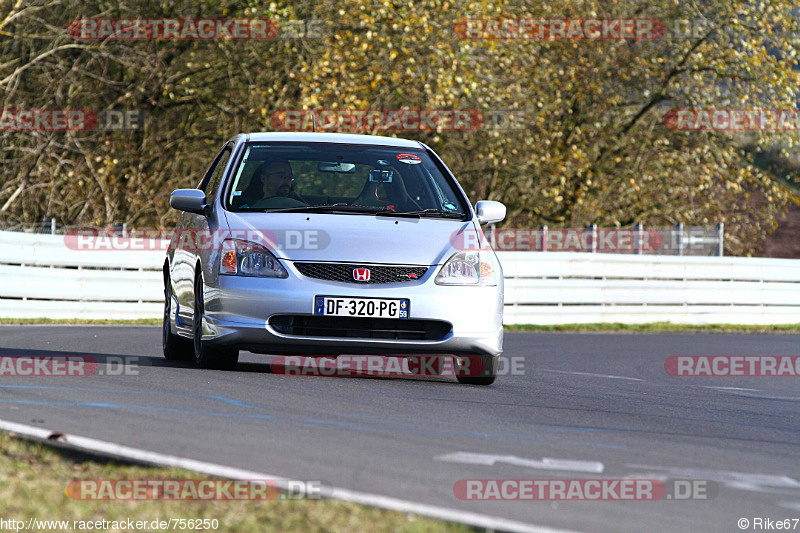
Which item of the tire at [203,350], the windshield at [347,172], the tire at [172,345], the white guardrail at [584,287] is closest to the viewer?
the tire at [203,350]

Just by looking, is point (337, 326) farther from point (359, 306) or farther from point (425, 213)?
point (425, 213)

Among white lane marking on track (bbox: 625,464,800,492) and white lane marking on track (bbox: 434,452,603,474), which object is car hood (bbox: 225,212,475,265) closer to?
white lane marking on track (bbox: 434,452,603,474)

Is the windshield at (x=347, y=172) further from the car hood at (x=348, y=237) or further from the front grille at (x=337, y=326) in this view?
the front grille at (x=337, y=326)

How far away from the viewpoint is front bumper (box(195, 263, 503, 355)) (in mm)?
8539

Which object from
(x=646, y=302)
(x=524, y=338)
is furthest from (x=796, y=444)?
(x=646, y=302)

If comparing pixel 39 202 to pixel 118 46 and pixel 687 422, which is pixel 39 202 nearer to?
pixel 118 46

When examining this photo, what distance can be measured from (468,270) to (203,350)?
192 centimetres

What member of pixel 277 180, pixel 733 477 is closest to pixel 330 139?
pixel 277 180

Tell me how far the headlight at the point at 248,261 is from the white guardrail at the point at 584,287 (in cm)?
918

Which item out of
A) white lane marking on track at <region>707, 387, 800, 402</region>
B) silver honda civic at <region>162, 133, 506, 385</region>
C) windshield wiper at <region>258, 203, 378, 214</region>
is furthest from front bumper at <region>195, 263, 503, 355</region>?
white lane marking on track at <region>707, 387, 800, 402</region>

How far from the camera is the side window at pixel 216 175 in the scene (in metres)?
9.83

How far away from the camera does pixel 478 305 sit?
8.87 m

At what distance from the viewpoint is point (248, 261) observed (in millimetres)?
8703

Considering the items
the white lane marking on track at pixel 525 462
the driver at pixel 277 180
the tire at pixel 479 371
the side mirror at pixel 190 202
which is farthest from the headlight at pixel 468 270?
the white lane marking on track at pixel 525 462
